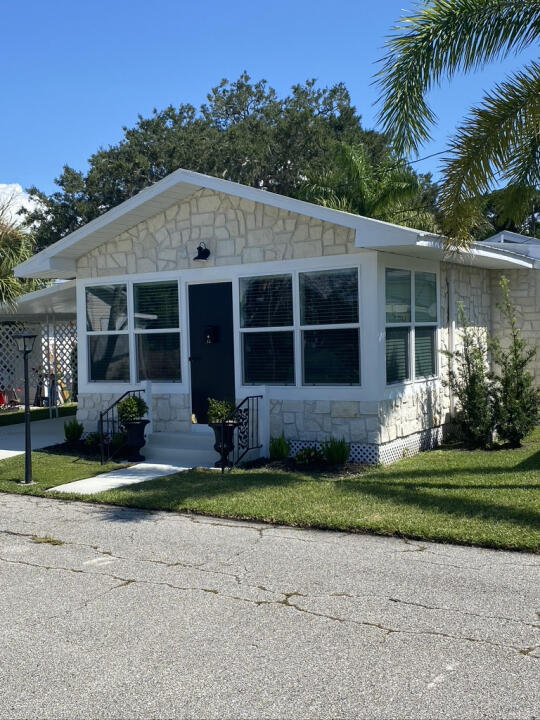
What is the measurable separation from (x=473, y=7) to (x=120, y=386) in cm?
740

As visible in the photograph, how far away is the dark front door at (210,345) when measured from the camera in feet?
38.3

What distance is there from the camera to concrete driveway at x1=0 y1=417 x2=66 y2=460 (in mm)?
12727

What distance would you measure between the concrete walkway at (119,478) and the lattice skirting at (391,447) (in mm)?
1893

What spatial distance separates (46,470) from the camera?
10.8 metres

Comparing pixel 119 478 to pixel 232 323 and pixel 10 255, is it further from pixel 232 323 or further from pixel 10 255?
pixel 10 255

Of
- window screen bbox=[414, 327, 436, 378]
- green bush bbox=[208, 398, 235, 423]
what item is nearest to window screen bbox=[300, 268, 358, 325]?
window screen bbox=[414, 327, 436, 378]

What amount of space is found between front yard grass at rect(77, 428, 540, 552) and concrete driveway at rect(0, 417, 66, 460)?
147 inches

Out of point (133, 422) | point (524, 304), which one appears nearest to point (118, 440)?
point (133, 422)

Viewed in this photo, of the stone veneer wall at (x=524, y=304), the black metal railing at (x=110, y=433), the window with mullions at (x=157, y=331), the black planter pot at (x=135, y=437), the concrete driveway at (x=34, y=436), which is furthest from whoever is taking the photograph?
the stone veneer wall at (x=524, y=304)

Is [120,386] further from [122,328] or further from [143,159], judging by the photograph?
[143,159]

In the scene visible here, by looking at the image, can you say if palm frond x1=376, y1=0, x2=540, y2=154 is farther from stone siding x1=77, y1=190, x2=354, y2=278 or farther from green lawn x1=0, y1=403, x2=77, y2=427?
green lawn x1=0, y1=403, x2=77, y2=427

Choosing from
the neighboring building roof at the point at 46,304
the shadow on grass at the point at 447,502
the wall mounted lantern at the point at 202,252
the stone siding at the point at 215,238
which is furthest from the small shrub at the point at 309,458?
the neighboring building roof at the point at 46,304

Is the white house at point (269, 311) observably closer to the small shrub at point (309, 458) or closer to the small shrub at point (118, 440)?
the small shrub at point (309, 458)

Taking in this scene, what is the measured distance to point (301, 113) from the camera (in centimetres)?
3741
